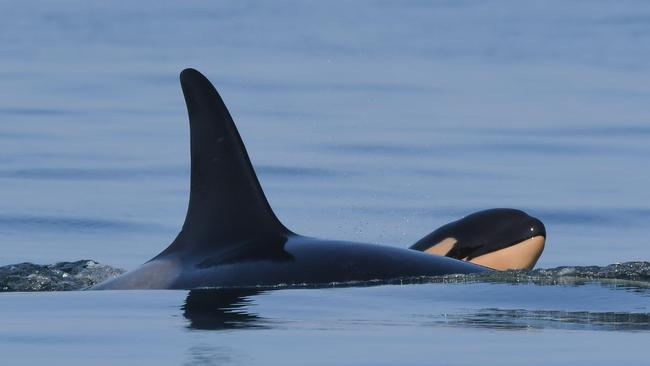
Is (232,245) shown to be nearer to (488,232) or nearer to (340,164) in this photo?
(488,232)

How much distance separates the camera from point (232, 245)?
10.8 m

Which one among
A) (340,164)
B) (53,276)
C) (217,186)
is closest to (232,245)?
(217,186)

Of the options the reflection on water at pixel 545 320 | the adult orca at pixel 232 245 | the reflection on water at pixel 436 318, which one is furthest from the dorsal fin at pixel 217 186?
the reflection on water at pixel 545 320

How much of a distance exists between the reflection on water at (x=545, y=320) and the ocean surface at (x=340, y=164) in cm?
2

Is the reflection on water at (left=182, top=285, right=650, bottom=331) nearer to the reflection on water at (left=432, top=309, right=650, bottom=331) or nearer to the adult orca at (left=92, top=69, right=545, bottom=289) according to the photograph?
the reflection on water at (left=432, top=309, right=650, bottom=331)

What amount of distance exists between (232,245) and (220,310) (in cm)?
180

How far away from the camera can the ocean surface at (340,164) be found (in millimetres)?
8352

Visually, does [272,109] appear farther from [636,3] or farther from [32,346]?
[636,3]

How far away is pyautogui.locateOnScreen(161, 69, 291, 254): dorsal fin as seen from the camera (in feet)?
35.6

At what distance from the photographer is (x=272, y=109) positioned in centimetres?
2862

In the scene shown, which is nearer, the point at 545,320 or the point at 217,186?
the point at 545,320

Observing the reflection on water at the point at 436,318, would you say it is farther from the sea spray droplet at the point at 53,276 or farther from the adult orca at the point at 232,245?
the sea spray droplet at the point at 53,276

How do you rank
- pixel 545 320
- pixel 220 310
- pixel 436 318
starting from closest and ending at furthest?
pixel 545 320, pixel 436 318, pixel 220 310

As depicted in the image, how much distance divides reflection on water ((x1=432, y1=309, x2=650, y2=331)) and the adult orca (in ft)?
4.80
